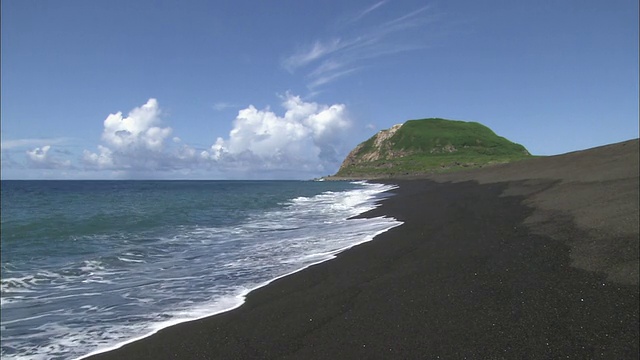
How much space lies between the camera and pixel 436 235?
14.0 m

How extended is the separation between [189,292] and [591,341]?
355 inches

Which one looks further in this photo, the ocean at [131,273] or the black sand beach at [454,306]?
the ocean at [131,273]

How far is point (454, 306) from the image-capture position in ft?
22.3

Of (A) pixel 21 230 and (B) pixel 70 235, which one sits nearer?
(B) pixel 70 235

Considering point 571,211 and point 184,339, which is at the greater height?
point 571,211

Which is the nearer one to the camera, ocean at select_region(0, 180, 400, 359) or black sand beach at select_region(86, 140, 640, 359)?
black sand beach at select_region(86, 140, 640, 359)

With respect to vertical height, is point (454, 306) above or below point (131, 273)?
above

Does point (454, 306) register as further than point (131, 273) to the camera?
No

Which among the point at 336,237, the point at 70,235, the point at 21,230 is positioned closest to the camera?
the point at 336,237

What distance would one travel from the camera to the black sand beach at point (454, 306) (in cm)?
542

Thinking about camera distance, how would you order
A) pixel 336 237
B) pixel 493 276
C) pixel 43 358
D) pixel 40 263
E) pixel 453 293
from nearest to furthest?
pixel 43 358, pixel 453 293, pixel 493 276, pixel 40 263, pixel 336 237

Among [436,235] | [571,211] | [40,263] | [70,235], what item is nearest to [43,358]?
[40,263]

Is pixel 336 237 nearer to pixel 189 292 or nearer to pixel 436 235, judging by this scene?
pixel 436 235

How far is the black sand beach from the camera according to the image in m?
5.42
